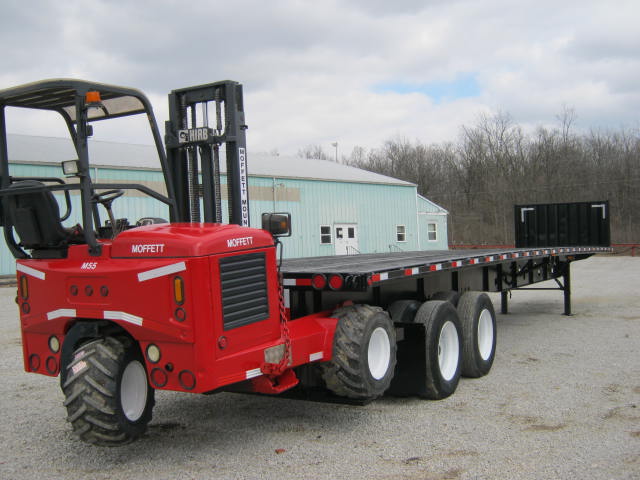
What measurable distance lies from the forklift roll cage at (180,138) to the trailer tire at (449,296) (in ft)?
7.61

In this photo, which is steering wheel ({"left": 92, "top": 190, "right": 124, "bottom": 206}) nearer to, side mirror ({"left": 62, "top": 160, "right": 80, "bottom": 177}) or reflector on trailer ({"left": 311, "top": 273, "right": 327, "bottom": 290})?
side mirror ({"left": 62, "top": 160, "right": 80, "bottom": 177})

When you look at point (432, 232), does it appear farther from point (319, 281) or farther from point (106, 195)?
point (106, 195)

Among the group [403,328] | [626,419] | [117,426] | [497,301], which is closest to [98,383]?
[117,426]

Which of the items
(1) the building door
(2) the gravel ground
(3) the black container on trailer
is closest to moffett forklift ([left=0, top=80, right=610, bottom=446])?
(2) the gravel ground

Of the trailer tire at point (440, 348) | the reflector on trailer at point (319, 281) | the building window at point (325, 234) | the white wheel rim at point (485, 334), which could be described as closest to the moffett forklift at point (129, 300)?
the reflector on trailer at point (319, 281)

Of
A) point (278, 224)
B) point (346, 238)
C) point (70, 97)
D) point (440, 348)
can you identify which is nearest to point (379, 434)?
point (440, 348)

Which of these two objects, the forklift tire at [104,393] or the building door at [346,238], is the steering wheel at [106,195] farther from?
the building door at [346,238]

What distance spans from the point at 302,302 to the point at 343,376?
3.10 feet

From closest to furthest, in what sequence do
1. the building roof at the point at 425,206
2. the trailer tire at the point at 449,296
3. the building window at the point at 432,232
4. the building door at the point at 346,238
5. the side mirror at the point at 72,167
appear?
the side mirror at the point at 72,167 < the trailer tire at the point at 449,296 < the building door at the point at 346,238 < the building roof at the point at 425,206 < the building window at the point at 432,232

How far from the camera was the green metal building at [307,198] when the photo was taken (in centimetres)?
2084

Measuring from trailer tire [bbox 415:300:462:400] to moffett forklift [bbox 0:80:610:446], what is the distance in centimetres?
2

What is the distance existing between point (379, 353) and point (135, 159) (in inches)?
777

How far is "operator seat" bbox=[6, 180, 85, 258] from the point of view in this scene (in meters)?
4.52

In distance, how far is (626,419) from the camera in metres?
5.39
